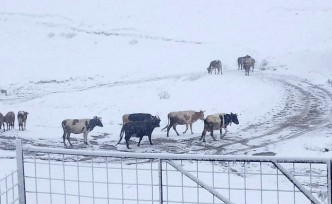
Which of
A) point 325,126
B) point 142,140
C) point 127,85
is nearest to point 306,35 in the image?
point 127,85

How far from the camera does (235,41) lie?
44219mm

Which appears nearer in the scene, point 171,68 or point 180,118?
point 180,118

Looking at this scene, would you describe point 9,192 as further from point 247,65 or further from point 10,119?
point 247,65

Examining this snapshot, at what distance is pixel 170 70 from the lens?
37.6 metres

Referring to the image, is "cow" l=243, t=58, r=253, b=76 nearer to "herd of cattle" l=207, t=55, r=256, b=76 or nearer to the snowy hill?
"herd of cattle" l=207, t=55, r=256, b=76

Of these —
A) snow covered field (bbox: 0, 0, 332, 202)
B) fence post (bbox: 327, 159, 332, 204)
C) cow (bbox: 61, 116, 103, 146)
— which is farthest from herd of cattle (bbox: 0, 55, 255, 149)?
fence post (bbox: 327, 159, 332, 204)

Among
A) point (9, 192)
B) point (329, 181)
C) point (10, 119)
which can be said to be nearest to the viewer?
point (329, 181)

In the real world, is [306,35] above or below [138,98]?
above

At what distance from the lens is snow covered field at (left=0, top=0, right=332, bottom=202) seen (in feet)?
63.1

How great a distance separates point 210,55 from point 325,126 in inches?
855

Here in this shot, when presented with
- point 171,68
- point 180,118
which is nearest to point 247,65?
point 171,68

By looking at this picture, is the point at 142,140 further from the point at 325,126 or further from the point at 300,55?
the point at 300,55

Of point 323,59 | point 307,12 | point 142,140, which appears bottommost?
point 142,140

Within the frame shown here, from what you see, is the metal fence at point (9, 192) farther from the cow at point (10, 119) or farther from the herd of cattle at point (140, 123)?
the cow at point (10, 119)
